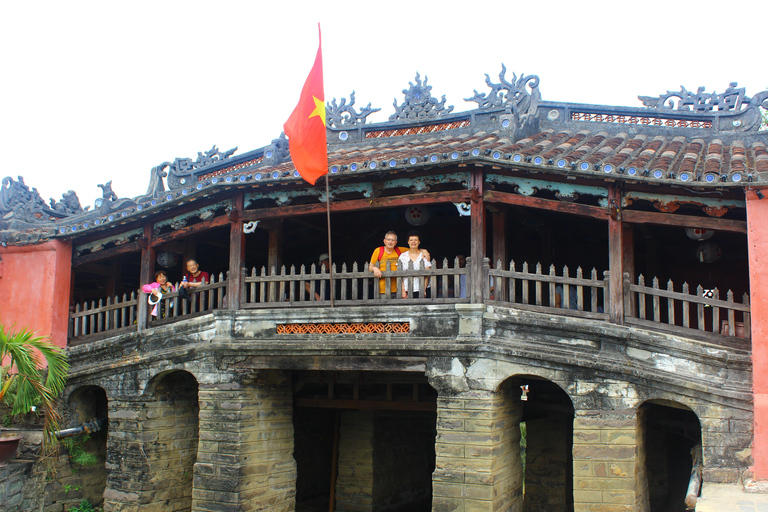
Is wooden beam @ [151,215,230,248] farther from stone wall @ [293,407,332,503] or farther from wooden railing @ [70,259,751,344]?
stone wall @ [293,407,332,503]

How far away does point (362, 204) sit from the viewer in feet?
31.6

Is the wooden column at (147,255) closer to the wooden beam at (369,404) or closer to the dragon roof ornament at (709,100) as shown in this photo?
the wooden beam at (369,404)

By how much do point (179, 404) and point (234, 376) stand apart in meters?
2.13

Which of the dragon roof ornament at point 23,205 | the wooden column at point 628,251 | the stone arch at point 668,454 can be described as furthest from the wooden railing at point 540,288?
the dragon roof ornament at point 23,205

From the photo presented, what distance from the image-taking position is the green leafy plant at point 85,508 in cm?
1195

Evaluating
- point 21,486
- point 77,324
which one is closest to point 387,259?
point 77,324

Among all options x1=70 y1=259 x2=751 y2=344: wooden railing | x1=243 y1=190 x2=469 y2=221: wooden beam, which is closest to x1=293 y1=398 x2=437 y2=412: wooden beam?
x1=70 y1=259 x2=751 y2=344: wooden railing

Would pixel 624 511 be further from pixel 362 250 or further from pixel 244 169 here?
pixel 244 169

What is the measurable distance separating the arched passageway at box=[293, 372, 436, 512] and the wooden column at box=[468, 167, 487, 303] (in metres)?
2.38

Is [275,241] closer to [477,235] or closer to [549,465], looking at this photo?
[477,235]

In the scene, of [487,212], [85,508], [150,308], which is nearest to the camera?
[487,212]

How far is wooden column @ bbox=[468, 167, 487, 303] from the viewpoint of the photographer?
Answer: 8859 mm

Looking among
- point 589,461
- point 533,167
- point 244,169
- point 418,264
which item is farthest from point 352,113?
point 589,461

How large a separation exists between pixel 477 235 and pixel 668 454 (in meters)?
5.83
